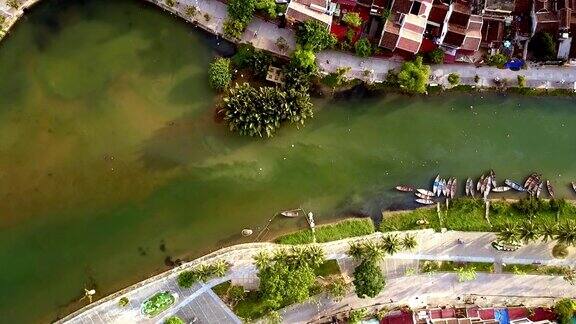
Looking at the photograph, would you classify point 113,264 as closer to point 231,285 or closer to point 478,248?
point 231,285

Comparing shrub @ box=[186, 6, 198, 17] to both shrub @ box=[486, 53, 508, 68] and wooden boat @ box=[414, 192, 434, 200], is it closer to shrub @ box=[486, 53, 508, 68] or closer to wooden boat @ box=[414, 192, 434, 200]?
wooden boat @ box=[414, 192, 434, 200]

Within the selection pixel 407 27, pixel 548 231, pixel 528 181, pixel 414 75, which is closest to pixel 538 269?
pixel 548 231

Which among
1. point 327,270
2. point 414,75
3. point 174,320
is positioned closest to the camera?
point 174,320

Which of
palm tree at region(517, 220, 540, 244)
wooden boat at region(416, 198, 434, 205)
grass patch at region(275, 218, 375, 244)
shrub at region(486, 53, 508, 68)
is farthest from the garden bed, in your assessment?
shrub at region(486, 53, 508, 68)

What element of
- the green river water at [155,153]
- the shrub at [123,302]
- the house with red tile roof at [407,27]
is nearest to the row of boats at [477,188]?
the green river water at [155,153]

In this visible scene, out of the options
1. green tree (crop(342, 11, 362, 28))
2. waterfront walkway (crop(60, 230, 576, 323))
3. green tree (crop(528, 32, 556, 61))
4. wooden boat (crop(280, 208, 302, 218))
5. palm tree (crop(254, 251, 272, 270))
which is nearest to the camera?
palm tree (crop(254, 251, 272, 270))

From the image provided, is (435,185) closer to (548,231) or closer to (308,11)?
(548,231)
